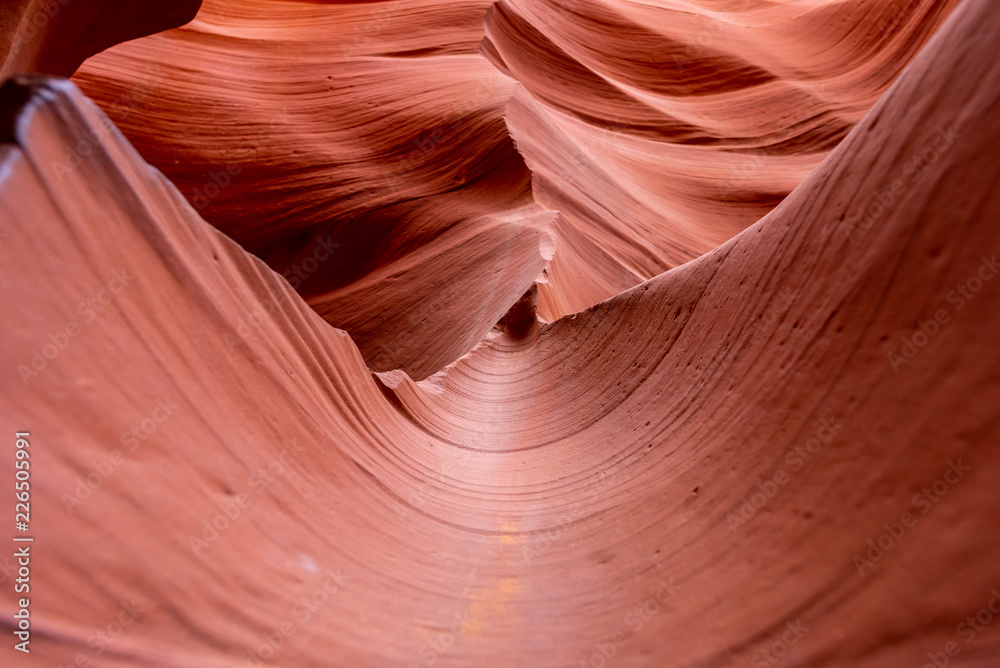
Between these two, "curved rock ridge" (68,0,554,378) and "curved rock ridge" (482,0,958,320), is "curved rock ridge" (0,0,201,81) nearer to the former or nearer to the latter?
"curved rock ridge" (68,0,554,378)

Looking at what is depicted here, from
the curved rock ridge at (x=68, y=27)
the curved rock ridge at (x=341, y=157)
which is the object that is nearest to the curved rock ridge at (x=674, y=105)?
the curved rock ridge at (x=341, y=157)

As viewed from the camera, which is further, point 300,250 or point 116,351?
point 300,250

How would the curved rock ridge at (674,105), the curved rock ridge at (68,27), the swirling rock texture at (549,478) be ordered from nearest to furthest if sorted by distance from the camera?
1. the swirling rock texture at (549,478)
2. the curved rock ridge at (68,27)
3. the curved rock ridge at (674,105)

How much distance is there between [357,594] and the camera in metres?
0.64

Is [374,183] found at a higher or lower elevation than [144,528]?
lower

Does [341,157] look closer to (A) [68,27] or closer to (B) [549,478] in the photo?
(A) [68,27]

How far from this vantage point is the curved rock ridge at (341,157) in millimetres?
2393

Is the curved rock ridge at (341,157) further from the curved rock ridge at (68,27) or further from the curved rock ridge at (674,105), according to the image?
the curved rock ridge at (68,27)

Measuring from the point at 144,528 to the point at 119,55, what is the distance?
304cm

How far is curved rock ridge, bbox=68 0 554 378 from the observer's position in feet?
7.85

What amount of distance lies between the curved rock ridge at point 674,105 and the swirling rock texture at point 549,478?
144 centimetres

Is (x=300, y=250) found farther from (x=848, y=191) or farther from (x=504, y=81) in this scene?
(x=848, y=191)

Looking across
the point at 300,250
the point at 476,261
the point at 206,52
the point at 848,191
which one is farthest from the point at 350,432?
the point at 206,52

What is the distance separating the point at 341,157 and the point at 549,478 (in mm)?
2075
